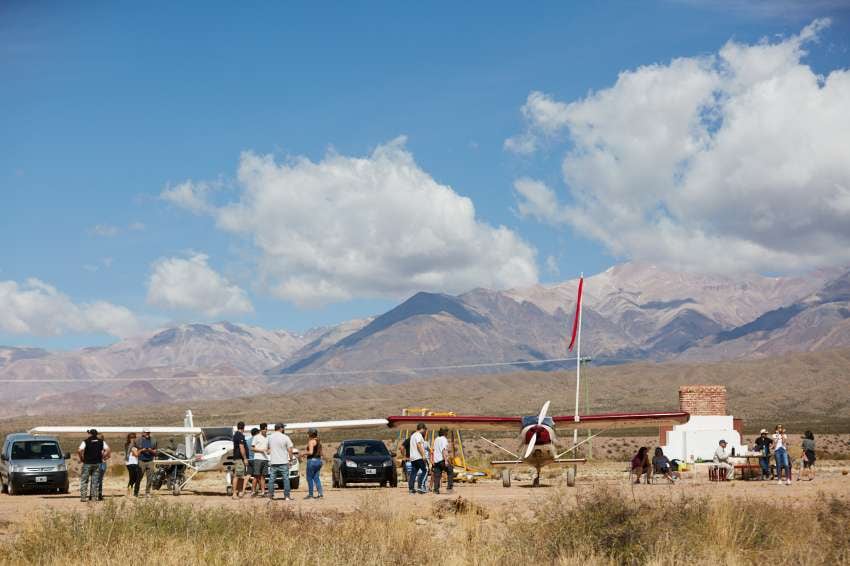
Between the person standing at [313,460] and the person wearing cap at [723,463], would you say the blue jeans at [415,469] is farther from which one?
the person wearing cap at [723,463]

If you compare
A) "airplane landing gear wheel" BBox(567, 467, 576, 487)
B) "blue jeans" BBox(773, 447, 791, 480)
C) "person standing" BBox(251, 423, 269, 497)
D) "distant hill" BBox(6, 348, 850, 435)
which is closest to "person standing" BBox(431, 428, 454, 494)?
"person standing" BBox(251, 423, 269, 497)

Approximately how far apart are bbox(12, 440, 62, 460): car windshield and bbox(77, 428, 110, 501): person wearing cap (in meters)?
5.41

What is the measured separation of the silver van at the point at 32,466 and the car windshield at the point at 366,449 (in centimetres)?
777

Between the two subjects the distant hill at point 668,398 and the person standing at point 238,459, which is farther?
the distant hill at point 668,398

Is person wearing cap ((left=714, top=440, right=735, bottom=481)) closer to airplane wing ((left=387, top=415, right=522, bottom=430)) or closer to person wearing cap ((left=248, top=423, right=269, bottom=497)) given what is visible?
airplane wing ((left=387, top=415, right=522, bottom=430))

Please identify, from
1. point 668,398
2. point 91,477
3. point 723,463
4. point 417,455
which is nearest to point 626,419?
point 723,463

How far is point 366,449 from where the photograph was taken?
3106 centimetres

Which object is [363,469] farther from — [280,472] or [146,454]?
[280,472]

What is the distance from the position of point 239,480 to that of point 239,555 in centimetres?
1247

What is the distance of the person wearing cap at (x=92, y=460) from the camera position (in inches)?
926

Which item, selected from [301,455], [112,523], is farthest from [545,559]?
[301,455]

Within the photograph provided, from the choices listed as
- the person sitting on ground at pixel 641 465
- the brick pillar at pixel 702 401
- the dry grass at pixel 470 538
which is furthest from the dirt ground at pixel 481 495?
the brick pillar at pixel 702 401

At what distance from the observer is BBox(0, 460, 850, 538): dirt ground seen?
1939 centimetres

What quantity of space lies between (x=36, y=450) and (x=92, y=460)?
6795 mm
